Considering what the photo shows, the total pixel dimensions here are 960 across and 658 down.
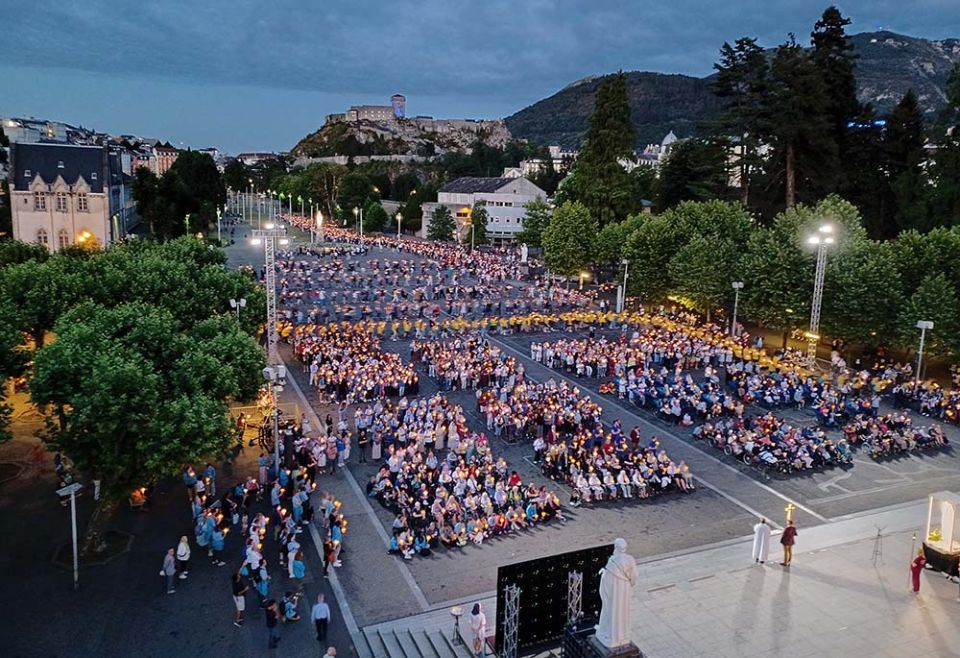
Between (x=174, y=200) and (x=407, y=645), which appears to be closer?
(x=407, y=645)

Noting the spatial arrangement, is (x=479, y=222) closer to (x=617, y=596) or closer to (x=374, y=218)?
(x=374, y=218)

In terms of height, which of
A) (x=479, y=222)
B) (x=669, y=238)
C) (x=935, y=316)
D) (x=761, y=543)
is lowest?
(x=761, y=543)

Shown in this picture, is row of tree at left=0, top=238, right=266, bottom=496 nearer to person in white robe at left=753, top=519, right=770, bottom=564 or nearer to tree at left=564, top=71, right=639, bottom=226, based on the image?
person in white robe at left=753, top=519, right=770, bottom=564

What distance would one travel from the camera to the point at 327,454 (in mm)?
A: 21422

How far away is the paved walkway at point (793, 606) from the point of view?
41.2 feet

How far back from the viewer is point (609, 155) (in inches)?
2596

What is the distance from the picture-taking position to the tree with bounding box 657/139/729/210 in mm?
55500

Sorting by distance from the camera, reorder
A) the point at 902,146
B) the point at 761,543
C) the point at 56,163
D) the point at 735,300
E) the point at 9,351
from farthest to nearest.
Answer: the point at 56,163 < the point at 902,146 < the point at 735,300 < the point at 9,351 < the point at 761,543

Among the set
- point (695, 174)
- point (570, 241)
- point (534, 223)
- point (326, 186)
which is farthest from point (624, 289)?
point (326, 186)

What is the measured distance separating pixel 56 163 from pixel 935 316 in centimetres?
6822

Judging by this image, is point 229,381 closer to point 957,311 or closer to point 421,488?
point 421,488

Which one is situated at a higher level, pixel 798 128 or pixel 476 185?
pixel 798 128

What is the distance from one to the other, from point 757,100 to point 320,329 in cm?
3656

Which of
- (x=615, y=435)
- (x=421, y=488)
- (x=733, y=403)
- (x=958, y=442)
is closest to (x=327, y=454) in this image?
(x=421, y=488)
